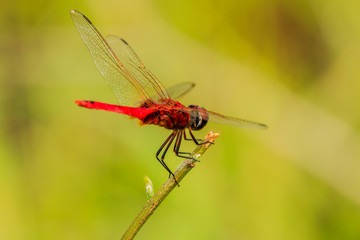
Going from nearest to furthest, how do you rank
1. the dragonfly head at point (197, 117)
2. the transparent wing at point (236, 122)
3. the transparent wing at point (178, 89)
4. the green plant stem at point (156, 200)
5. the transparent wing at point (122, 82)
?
the green plant stem at point (156, 200) → the transparent wing at point (236, 122) → the dragonfly head at point (197, 117) → the transparent wing at point (122, 82) → the transparent wing at point (178, 89)

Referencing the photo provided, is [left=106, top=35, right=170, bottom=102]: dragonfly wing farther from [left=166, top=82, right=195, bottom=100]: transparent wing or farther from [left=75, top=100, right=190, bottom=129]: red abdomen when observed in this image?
[left=166, top=82, right=195, bottom=100]: transparent wing

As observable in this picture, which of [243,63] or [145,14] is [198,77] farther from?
[145,14]

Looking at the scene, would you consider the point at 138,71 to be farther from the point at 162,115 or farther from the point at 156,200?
the point at 156,200

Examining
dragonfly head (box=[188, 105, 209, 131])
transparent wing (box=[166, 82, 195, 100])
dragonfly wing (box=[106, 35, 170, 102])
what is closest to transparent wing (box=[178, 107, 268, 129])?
dragonfly head (box=[188, 105, 209, 131])

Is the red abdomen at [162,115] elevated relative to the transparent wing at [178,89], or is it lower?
lower

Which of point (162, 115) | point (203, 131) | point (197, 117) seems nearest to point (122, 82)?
point (162, 115)

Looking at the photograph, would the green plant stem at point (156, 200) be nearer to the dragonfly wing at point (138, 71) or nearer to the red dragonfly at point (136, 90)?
the red dragonfly at point (136, 90)

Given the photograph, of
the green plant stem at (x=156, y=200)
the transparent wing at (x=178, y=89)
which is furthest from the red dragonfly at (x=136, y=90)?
the green plant stem at (x=156, y=200)
